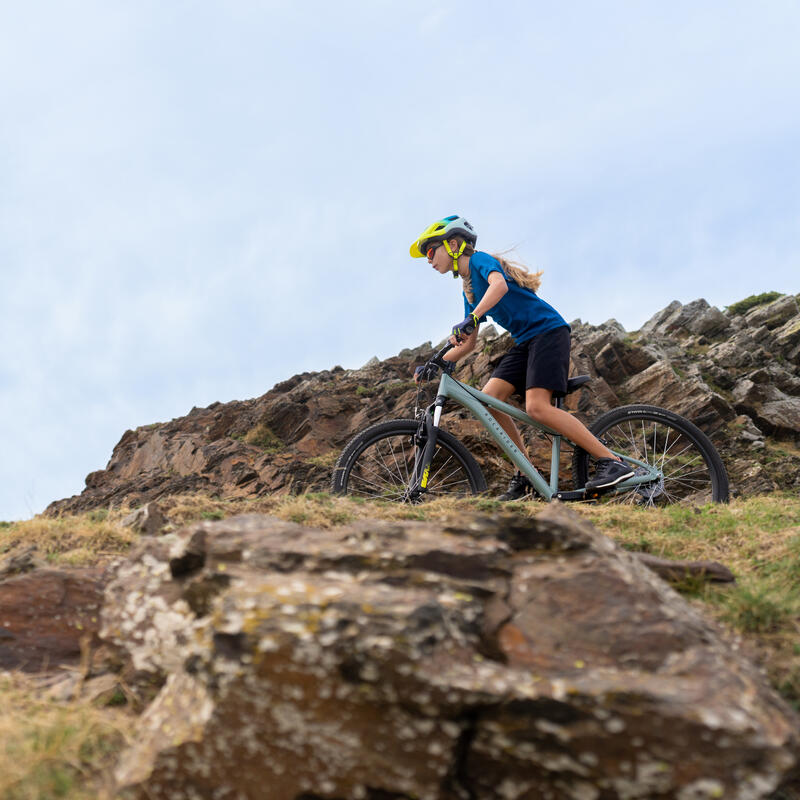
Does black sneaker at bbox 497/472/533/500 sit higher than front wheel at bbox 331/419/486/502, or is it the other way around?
front wheel at bbox 331/419/486/502

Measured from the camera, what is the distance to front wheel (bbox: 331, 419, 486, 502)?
24.6 feet

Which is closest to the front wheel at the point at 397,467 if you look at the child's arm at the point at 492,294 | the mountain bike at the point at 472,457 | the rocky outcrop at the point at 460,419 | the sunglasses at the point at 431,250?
the mountain bike at the point at 472,457

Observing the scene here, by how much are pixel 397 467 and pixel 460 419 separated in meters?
4.25

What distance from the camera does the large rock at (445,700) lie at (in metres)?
2.82

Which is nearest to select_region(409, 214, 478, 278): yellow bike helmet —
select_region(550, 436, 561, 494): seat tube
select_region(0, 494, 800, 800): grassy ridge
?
select_region(550, 436, 561, 494): seat tube

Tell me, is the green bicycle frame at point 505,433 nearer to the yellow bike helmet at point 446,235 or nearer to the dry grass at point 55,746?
the yellow bike helmet at point 446,235

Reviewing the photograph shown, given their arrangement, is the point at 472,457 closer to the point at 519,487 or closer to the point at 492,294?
the point at 519,487

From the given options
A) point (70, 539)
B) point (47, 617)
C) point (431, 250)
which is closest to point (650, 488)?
point (431, 250)

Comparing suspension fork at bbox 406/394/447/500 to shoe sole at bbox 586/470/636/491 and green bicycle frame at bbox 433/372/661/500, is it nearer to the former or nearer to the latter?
green bicycle frame at bbox 433/372/661/500

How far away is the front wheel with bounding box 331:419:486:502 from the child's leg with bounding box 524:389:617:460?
35.2 inches

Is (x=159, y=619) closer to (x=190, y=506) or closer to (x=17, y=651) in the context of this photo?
(x=17, y=651)

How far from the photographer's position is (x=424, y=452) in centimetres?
741

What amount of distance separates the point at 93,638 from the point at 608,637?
3164 mm

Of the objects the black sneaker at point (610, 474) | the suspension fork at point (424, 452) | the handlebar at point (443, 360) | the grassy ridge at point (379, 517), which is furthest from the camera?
the handlebar at point (443, 360)
